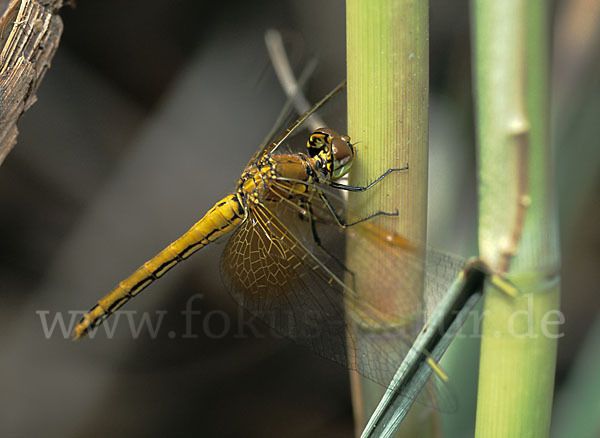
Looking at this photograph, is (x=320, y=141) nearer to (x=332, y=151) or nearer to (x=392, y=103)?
(x=332, y=151)

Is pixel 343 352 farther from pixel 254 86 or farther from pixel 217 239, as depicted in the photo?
pixel 254 86

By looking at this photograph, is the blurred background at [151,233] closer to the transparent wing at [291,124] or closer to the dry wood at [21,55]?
the transparent wing at [291,124]

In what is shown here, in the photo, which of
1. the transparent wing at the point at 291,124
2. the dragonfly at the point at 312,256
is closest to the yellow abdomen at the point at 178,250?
the dragonfly at the point at 312,256

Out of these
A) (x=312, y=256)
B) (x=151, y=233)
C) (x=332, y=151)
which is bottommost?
(x=312, y=256)

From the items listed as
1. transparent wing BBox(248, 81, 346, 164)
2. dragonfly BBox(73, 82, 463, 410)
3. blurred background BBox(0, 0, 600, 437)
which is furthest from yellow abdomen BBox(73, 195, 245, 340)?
blurred background BBox(0, 0, 600, 437)

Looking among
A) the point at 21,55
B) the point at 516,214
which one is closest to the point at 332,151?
the point at 516,214

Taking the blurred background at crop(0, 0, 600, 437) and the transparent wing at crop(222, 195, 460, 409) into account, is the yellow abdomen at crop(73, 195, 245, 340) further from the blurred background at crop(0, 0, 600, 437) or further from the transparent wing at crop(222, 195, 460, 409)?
the blurred background at crop(0, 0, 600, 437)
